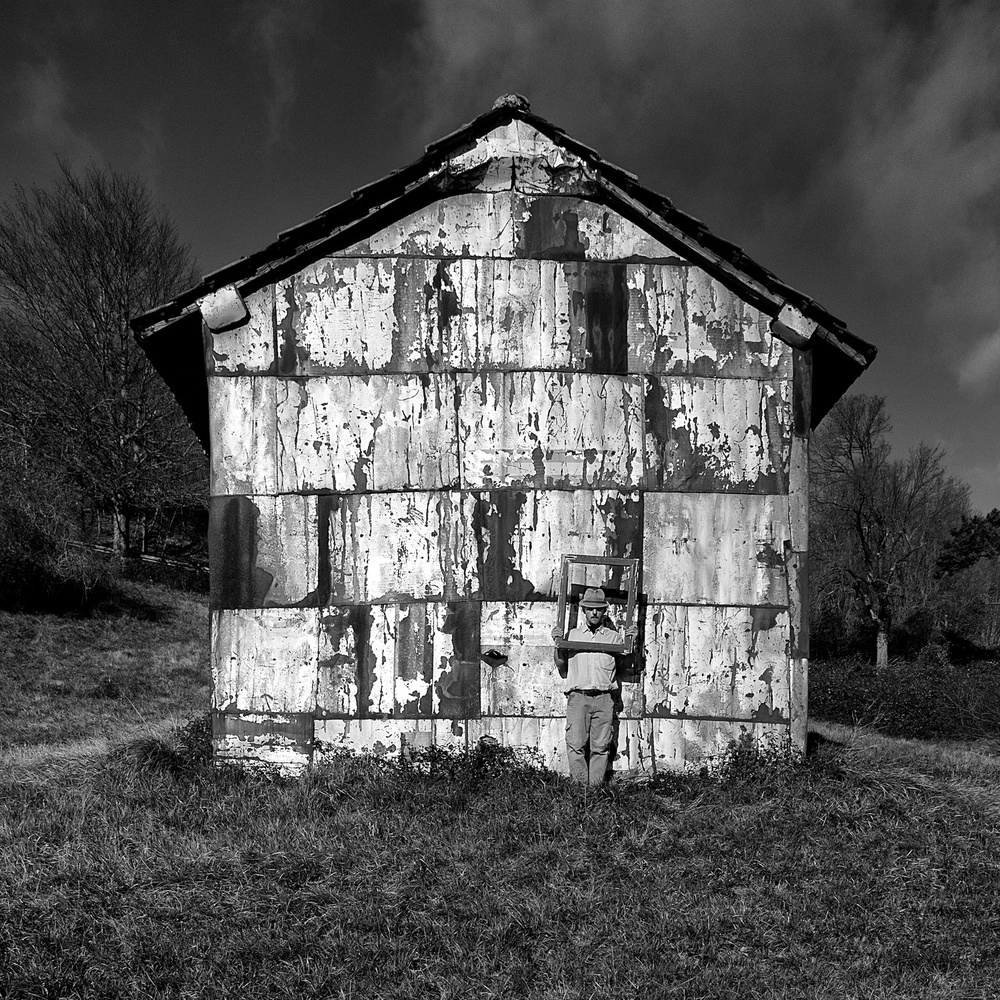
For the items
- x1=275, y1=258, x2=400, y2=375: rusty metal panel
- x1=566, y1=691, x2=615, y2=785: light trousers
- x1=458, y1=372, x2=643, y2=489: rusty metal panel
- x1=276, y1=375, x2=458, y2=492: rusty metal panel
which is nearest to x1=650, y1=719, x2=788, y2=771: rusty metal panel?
x1=566, y1=691, x2=615, y2=785: light trousers

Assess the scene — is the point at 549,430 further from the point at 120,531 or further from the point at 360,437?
the point at 120,531

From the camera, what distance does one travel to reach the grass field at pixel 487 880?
12.4 feet

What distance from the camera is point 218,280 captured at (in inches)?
264

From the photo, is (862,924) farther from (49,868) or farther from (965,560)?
(965,560)

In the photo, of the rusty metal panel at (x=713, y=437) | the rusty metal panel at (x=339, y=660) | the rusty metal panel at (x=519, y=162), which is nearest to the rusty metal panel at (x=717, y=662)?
the rusty metal panel at (x=713, y=437)

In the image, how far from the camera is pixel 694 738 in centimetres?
662

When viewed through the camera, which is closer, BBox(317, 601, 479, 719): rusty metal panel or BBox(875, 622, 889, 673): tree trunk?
BBox(317, 601, 479, 719): rusty metal panel

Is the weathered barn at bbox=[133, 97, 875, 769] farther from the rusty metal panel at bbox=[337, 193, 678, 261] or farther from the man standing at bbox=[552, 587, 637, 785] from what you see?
the man standing at bbox=[552, 587, 637, 785]

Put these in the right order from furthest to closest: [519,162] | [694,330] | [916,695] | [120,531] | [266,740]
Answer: [120,531] → [916,695] → [519,162] → [694,330] → [266,740]

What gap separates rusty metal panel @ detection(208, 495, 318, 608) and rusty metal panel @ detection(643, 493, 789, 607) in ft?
9.81

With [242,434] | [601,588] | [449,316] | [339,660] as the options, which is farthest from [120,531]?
[601,588]

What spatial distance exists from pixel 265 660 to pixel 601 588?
300cm

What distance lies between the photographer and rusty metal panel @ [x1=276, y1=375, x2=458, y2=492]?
6.69m

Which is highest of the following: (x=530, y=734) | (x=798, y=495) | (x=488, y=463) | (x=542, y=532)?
(x=488, y=463)
